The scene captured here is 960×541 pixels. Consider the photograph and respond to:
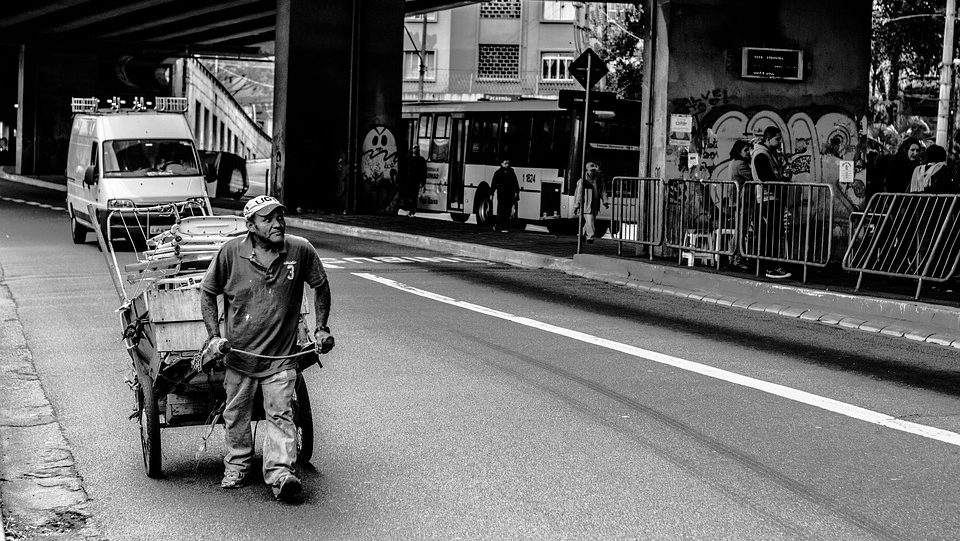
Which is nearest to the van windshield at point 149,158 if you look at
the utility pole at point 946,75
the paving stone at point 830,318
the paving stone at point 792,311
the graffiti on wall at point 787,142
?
the graffiti on wall at point 787,142

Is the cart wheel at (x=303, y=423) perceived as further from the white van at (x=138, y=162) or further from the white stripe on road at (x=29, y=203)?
the white stripe on road at (x=29, y=203)

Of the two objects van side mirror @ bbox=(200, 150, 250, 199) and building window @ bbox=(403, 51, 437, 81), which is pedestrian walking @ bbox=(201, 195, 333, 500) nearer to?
van side mirror @ bbox=(200, 150, 250, 199)

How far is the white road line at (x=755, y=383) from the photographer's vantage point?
7.81m

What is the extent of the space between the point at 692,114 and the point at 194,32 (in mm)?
37711

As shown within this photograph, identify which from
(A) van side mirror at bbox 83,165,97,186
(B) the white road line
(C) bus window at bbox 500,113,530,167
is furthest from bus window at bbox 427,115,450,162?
(B) the white road line

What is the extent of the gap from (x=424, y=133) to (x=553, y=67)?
2994 centimetres

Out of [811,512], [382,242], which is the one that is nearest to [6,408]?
[811,512]

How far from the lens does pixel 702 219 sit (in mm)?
16297

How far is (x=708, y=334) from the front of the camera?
40.0 ft

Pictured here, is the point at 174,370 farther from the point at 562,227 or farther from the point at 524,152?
the point at 524,152

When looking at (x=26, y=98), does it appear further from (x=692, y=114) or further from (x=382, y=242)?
(x=692, y=114)

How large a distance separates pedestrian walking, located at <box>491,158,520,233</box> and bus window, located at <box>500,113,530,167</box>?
4.48ft

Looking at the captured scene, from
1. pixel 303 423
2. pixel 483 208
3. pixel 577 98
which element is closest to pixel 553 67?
pixel 483 208

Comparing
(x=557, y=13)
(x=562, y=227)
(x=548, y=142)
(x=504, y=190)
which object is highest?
(x=557, y=13)
